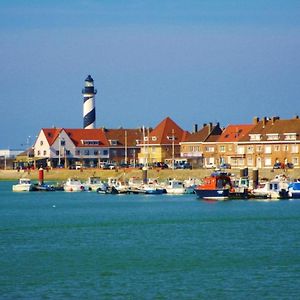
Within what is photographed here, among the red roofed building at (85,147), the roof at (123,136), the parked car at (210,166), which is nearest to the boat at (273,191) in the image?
the parked car at (210,166)

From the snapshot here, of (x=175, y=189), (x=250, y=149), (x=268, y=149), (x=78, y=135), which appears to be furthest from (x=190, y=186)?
(x=78, y=135)

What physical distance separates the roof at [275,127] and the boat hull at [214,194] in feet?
112

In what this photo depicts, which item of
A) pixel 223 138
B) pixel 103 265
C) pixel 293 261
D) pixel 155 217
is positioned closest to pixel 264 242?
A: pixel 293 261

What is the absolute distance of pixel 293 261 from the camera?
120 ft

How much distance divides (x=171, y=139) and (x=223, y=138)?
855 cm

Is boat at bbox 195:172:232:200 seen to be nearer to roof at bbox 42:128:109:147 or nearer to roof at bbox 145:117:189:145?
roof at bbox 145:117:189:145

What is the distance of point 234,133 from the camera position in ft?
379

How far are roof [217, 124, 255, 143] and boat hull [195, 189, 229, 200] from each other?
4039cm

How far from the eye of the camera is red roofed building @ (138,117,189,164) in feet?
403

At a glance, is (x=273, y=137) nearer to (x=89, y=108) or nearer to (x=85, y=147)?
(x=85, y=147)

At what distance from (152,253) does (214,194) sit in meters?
33.2

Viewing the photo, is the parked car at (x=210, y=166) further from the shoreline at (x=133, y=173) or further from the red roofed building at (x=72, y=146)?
the red roofed building at (x=72, y=146)

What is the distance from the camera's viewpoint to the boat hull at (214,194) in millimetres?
71500

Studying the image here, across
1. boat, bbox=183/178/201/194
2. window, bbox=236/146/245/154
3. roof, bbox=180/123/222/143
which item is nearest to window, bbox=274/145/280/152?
window, bbox=236/146/245/154
